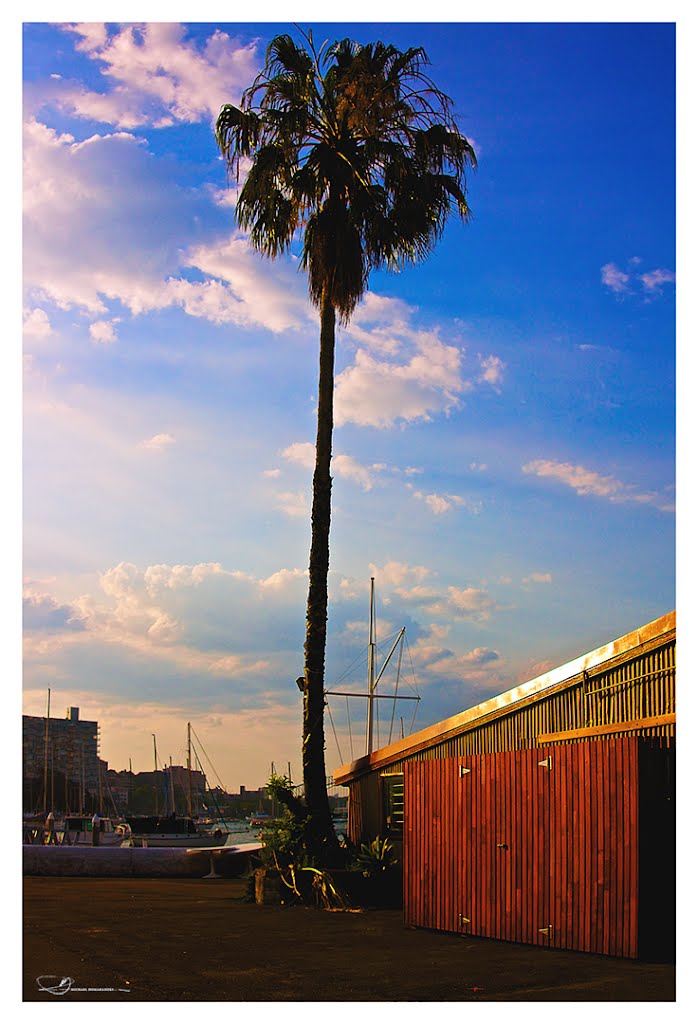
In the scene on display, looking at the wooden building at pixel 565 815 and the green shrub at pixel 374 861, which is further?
the green shrub at pixel 374 861

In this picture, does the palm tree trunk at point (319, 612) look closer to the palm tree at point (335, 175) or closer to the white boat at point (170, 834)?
the palm tree at point (335, 175)

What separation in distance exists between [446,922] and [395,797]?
7223mm

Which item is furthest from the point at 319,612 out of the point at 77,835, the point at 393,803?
the point at 77,835


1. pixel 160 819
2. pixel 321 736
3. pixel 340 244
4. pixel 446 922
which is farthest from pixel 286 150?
pixel 160 819

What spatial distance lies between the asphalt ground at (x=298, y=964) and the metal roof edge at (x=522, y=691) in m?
3.36

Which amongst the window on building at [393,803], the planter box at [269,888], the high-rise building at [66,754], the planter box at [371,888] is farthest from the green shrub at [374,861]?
the high-rise building at [66,754]

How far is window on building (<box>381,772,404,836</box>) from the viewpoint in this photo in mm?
22641

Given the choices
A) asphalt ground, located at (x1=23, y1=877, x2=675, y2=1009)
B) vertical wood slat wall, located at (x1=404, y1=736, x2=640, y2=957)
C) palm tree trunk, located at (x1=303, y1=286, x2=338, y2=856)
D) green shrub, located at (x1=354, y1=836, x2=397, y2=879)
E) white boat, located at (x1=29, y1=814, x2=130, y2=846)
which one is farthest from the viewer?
white boat, located at (x1=29, y1=814, x2=130, y2=846)

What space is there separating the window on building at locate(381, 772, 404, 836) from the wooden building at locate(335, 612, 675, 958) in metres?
4.70

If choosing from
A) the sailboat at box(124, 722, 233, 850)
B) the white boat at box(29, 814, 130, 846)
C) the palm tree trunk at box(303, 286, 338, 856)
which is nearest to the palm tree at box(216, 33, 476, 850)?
the palm tree trunk at box(303, 286, 338, 856)

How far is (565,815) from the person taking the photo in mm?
13320

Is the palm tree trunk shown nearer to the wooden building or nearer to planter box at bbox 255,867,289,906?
planter box at bbox 255,867,289,906

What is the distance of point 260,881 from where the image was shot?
21.3 metres

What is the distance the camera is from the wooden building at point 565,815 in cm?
1219
